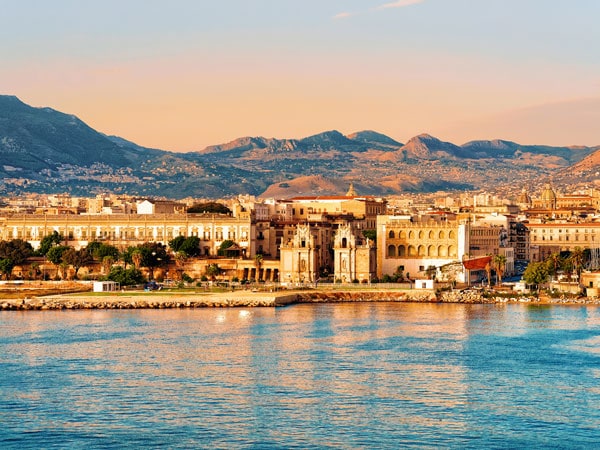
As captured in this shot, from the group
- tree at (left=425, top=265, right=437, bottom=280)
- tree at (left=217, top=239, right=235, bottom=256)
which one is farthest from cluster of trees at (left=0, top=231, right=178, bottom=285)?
tree at (left=425, top=265, right=437, bottom=280)

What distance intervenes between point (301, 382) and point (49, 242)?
1745 inches

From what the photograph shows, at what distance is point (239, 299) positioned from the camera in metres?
60.9

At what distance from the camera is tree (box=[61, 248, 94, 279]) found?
73250 millimetres

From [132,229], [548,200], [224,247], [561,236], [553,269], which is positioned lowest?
[553,269]

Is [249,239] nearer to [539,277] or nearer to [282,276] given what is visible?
[282,276]

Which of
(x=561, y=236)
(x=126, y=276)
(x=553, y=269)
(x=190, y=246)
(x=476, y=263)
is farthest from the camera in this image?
(x=561, y=236)

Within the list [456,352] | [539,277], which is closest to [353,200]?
[539,277]

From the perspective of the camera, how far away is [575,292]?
63.1 metres

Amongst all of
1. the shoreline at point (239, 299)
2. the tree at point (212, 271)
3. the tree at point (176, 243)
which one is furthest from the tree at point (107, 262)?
the shoreline at point (239, 299)

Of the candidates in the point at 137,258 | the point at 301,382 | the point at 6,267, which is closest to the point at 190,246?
the point at 137,258

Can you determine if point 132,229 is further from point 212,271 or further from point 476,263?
point 476,263

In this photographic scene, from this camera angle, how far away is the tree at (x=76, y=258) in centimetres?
7325

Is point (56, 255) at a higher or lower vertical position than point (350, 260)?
higher

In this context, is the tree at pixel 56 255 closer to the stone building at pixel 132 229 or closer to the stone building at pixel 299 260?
the stone building at pixel 132 229
